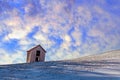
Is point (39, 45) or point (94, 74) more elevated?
point (39, 45)

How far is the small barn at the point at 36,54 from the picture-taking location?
29.9 m

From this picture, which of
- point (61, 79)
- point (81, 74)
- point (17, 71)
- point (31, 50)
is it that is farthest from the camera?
point (31, 50)

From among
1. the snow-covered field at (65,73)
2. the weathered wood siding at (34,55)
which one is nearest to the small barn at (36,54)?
the weathered wood siding at (34,55)

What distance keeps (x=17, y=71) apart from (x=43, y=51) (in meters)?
15.3

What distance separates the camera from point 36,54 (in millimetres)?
30516

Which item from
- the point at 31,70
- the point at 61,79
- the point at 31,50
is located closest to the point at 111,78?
the point at 61,79

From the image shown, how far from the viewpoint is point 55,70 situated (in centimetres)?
1547

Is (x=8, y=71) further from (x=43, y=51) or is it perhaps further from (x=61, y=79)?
(x=43, y=51)

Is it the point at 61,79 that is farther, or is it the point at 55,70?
the point at 55,70

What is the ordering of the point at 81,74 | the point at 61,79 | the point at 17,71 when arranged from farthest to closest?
the point at 17,71 → the point at 81,74 → the point at 61,79

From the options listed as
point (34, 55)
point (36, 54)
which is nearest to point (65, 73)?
point (34, 55)

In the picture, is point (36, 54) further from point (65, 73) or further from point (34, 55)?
point (65, 73)

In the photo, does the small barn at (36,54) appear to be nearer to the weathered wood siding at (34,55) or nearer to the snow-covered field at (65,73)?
the weathered wood siding at (34,55)

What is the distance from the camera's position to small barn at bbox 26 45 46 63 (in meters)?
29.9
